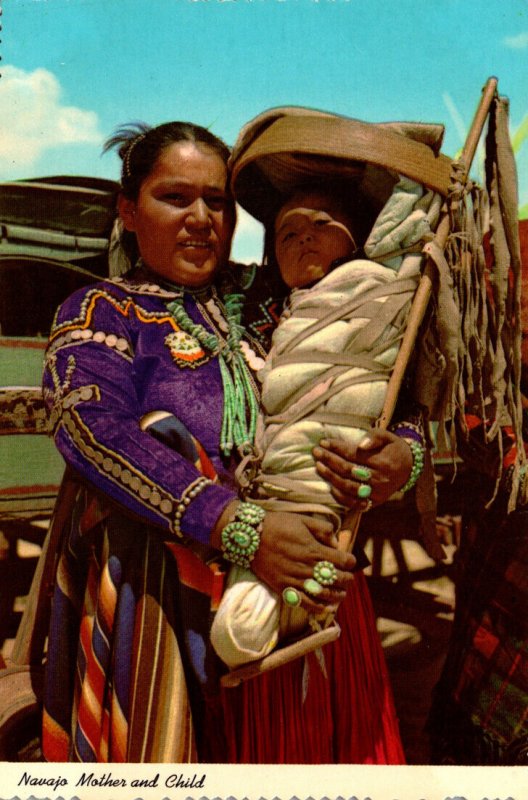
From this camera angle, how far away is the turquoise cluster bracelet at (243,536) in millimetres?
1438

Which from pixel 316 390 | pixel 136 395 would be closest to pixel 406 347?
pixel 316 390

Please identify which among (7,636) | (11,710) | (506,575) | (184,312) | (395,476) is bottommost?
(7,636)

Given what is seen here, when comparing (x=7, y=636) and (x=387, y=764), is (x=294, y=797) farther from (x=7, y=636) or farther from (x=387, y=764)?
(x=7, y=636)

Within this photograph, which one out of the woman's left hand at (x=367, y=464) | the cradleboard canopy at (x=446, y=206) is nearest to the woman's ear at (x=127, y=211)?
the cradleboard canopy at (x=446, y=206)

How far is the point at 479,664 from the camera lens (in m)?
2.07

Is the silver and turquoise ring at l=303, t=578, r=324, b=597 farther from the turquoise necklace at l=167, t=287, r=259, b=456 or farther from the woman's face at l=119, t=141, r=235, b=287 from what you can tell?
the woman's face at l=119, t=141, r=235, b=287

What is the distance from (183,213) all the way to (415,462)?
0.82 m

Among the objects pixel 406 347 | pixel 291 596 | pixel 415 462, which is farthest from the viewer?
pixel 415 462

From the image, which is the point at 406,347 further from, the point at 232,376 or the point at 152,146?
the point at 152,146

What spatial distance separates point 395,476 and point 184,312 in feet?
2.14

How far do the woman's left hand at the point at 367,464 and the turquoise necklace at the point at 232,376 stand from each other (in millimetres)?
206

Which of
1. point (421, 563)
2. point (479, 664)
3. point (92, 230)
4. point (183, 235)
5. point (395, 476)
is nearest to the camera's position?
point (395, 476)

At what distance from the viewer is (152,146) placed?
172 centimetres

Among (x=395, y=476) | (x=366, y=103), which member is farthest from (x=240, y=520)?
(x=366, y=103)
